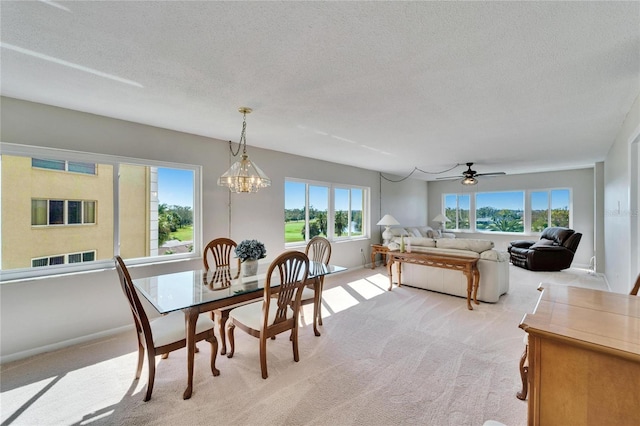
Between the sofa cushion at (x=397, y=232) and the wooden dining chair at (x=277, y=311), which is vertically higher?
the sofa cushion at (x=397, y=232)

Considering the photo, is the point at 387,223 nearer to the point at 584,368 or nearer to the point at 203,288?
the point at 203,288

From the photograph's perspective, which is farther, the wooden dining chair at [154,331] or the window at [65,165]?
the window at [65,165]

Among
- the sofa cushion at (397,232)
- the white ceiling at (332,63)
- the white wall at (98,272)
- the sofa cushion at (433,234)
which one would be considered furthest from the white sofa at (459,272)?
the sofa cushion at (433,234)

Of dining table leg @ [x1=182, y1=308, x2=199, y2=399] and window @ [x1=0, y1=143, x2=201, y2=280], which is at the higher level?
window @ [x1=0, y1=143, x2=201, y2=280]

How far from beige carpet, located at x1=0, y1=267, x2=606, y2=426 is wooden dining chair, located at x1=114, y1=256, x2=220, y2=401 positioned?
21 centimetres

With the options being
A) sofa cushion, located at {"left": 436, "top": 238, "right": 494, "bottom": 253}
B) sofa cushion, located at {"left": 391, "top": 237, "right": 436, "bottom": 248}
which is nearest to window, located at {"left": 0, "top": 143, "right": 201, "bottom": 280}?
sofa cushion, located at {"left": 391, "top": 237, "right": 436, "bottom": 248}

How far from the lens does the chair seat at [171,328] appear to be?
2078 mm

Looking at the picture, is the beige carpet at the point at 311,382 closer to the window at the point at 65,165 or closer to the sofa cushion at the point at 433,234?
the window at the point at 65,165

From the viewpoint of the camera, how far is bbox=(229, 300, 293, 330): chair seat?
93.2 inches

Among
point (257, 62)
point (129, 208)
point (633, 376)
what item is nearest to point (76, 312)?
point (129, 208)

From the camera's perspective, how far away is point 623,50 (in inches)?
69.3

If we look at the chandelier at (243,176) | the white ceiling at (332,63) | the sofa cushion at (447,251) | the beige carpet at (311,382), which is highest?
the white ceiling at (332,63)

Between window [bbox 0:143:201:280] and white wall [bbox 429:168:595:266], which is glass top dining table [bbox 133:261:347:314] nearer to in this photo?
window [bbox 0:143:201:280]

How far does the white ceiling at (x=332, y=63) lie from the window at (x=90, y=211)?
0.64 m
